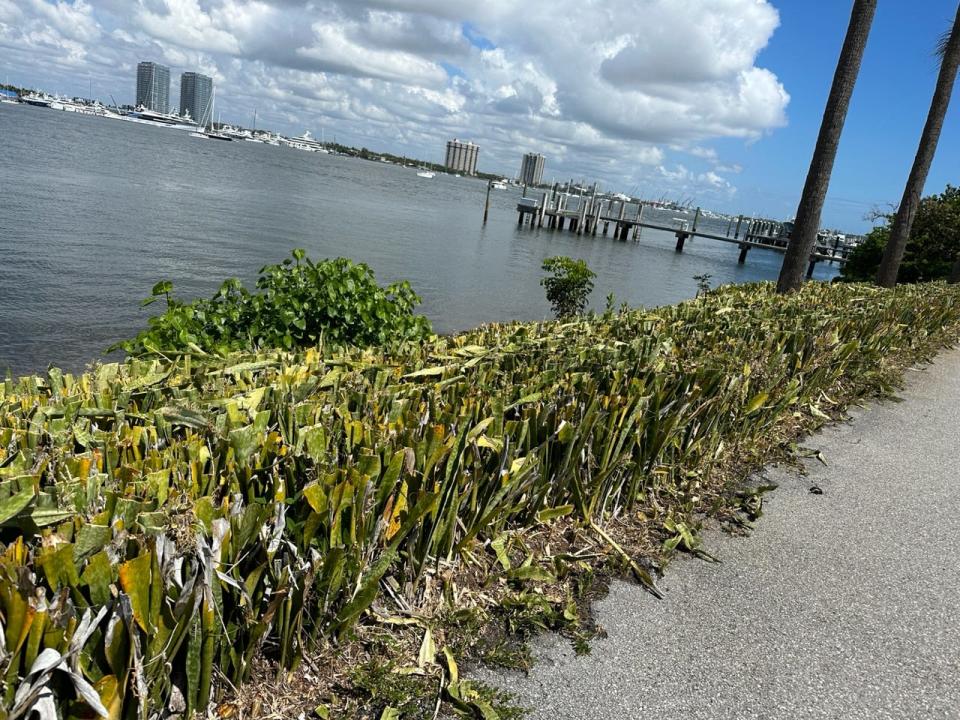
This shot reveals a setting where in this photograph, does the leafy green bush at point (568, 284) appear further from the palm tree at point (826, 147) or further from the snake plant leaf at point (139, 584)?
the snake plant leaf at point (139, 584)

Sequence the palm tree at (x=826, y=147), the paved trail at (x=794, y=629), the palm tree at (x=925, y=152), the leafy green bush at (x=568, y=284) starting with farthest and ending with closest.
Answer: the leafy green bush at (x=568, y=284)
the palm tree at (x=925, y=152)
the palm tree at (x=826, y=147)
the paved trail at (x=794, y=629)

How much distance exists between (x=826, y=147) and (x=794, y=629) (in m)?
8.17

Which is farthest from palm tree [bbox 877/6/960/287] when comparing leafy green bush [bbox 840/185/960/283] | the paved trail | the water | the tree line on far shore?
the paved trail

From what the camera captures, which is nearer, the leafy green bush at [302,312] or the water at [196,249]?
the leafy green bush at [302,312]

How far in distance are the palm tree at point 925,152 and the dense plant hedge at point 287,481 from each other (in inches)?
522

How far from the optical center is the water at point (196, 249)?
15617mm

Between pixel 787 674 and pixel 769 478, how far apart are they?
2.07m

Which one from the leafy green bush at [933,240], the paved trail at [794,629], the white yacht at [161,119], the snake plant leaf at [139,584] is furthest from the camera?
the white yacht at [161,119]

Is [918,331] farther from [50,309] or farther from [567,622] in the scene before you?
[50,309]

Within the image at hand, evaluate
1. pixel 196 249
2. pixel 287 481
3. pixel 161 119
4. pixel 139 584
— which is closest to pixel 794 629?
pixel 287 481

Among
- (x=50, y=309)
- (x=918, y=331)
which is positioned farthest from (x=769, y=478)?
(x=50, y=309)

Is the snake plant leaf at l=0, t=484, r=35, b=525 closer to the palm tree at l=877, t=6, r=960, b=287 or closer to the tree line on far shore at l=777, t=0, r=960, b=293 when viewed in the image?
the tree line on far shore at l=777, t=0, r=960, b=293

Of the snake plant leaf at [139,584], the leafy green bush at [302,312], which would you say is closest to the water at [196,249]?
the leafy green bush at [302,312]

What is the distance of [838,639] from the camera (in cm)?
287
